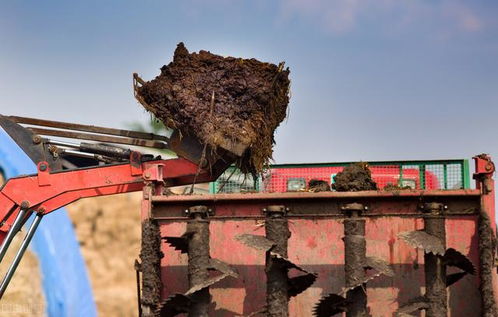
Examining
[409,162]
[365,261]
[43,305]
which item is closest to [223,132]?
[365,261]

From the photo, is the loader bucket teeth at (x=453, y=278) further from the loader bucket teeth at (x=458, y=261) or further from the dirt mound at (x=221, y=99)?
the dirt mound at (x=221, y=99)

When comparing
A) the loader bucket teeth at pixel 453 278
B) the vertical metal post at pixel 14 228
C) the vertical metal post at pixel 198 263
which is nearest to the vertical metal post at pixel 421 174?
the loader bucket teeth at pixel 453 278

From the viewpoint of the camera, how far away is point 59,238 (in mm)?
11750

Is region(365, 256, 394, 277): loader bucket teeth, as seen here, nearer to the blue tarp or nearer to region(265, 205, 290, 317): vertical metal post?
region(265, 205, 290, 317): vertical metal post

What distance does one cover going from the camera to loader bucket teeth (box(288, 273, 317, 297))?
4.11 meters

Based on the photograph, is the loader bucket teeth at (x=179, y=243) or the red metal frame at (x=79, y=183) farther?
the red metal frame at (x=79, y=183)

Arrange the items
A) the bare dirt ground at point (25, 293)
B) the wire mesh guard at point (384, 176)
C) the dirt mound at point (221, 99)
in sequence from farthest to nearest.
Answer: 1. the bare dirt ground at point (25, 293)
2. the wire mesh guard at point (384, 176)
3. the dirt mound at point (221, 99)

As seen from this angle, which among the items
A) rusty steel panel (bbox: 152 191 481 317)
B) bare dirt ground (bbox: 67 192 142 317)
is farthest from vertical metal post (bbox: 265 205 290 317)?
bare dirt ground (bbox: 67 192 142 317)

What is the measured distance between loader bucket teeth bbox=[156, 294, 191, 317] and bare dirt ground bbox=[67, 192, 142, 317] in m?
8.72

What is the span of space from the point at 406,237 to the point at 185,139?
194 centimetres

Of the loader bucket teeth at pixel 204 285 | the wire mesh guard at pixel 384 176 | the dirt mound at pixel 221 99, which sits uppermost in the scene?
the dirt mound at pixel 221 99

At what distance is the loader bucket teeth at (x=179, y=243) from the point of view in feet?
13.7

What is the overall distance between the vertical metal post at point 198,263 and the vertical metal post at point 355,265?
78cm

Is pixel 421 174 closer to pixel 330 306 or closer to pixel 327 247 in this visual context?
pixel 327 247
